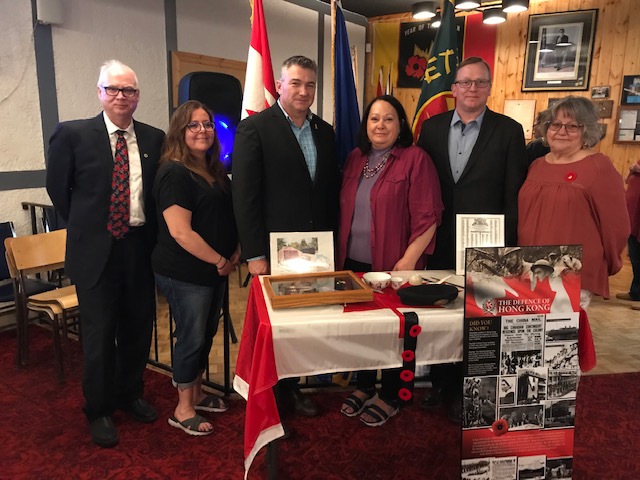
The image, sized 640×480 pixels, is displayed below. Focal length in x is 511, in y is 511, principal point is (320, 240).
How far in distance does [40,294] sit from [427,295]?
7.86 feet

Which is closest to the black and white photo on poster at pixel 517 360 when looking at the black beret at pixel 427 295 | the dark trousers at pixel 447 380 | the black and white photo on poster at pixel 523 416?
the black and white photo on poster at pixel 523 416

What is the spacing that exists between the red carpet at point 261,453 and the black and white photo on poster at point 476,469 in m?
0.42

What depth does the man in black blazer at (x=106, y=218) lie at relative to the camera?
198 cm

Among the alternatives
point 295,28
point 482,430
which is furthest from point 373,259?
point 295,28

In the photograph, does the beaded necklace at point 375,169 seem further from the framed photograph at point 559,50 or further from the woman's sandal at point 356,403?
the framed photograph at point 559,50

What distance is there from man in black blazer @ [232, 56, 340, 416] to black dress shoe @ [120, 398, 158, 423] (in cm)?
90

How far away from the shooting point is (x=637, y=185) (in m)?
4.36

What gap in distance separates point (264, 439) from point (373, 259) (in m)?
0.83

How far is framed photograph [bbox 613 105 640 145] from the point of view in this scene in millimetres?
5586

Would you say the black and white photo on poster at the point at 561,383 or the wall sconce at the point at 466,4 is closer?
the black and white photo on poster at the point at 561,383

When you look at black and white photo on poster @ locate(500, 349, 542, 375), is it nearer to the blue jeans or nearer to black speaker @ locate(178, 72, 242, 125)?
the blue jeans

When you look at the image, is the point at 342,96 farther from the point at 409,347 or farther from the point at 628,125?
the point at 628,125

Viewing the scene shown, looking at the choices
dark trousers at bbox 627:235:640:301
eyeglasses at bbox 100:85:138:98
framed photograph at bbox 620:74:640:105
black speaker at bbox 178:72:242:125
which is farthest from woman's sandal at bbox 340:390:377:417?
framed photograph at bbox 620:74:640:105

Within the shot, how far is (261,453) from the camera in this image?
2.10m
